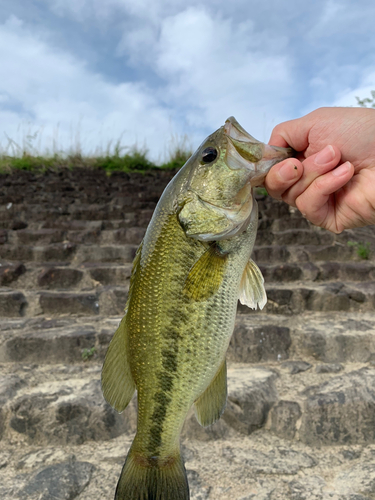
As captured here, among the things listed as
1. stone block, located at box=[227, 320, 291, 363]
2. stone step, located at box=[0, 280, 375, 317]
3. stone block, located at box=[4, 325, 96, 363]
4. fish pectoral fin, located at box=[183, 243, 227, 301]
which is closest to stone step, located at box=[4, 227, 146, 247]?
stone step, located at box=[0, 280, 375, 317]

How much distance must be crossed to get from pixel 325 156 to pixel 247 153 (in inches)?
16.4

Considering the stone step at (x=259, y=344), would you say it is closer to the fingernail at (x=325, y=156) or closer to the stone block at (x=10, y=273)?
the stone block at (x=10, y=273)

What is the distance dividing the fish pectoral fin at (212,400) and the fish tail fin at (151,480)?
7.8 inches

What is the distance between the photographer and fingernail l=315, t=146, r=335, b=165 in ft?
5.32

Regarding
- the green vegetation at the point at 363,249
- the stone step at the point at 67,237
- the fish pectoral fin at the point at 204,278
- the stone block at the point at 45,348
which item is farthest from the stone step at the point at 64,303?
the green vegetation at the point at 363,249

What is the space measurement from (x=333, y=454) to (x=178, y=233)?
2.01 m

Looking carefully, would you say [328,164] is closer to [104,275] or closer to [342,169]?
[342,169]

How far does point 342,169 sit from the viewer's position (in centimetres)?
162

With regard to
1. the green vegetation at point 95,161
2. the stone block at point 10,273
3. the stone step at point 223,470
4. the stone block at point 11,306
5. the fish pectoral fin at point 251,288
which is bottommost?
the stone step at point 223,470

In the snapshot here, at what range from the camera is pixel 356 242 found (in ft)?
17.7

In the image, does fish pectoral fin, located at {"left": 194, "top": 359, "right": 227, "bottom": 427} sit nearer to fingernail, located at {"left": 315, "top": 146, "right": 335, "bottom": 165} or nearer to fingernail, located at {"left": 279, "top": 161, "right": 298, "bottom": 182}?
fingernail, located at {"left": 279, "top": 161, "right": 298, "bottom": 182}

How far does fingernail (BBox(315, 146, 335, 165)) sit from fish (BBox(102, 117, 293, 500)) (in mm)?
289

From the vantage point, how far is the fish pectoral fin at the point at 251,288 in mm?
1520

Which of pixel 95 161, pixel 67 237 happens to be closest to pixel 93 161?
pixel 95 161
